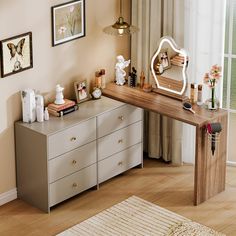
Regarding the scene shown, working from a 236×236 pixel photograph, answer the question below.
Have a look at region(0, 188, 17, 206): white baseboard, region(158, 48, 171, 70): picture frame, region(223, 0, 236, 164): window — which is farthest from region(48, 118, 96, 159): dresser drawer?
region(223, 0, 236, 164): window

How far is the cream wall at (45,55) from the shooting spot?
588 cm

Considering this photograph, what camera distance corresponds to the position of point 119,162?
662cm

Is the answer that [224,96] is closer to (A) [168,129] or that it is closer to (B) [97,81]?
(A) [168,129]

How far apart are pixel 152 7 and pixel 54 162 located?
5.54 ft

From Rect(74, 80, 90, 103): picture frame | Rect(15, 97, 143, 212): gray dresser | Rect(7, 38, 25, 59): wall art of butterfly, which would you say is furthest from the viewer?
Rect(74, 80, 90, 103): picture frame

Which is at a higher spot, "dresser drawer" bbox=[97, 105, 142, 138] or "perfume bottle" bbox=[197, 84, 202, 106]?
"perfume bottle" bbox=[197, 84, 202, 106]

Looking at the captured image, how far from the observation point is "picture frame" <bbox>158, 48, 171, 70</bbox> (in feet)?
21.1

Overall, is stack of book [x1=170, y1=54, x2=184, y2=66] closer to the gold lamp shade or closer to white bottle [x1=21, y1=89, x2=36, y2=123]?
the gold lamp shade

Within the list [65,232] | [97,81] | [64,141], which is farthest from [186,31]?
[65,232]

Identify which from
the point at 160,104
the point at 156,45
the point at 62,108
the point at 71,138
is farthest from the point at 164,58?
the point at 71,138

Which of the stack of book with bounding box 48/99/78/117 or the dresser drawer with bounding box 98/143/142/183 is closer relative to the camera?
the stack of book with bounding box 48/99/78/117

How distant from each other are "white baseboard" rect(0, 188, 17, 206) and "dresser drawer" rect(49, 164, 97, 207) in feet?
1.32

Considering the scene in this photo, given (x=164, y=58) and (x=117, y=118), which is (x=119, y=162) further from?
(x=164, y=58)

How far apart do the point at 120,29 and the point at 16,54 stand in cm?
98
